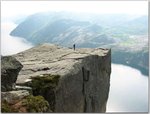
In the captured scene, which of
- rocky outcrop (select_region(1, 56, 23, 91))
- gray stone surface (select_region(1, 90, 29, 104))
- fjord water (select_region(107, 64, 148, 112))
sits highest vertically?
rocky outcrop (select_region(1, 56, 23, 91))

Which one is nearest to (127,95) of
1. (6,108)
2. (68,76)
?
(68,76)

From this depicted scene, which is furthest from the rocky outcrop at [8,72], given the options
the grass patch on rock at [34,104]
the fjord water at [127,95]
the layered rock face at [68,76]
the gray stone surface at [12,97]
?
the fjord water at [127,95]

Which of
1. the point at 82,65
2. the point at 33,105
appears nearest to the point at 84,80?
the point at 82,65

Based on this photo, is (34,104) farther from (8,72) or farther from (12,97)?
(8,72)

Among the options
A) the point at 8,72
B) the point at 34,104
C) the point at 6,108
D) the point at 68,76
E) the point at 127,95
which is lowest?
the point at 127,95

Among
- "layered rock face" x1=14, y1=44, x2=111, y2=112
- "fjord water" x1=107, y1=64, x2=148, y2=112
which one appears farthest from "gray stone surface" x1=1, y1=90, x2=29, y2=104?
"fjord water" x1=107, y1=64, x2=148, y2=112

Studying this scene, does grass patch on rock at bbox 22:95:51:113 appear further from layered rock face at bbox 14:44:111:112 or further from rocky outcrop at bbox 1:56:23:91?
layered rock face at bbox 14:44:111:112

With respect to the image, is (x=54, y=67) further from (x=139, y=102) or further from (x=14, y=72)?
(x=139, y=102)
